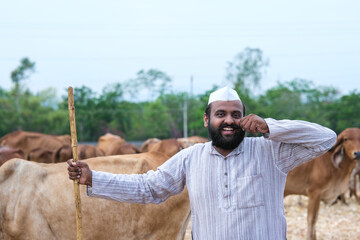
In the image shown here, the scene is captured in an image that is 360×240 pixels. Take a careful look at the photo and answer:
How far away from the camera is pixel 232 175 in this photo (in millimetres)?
2924

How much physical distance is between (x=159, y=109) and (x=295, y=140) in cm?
3402

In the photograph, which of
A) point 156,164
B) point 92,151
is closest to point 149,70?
point 92,151

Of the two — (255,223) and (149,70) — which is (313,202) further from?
(149,70)

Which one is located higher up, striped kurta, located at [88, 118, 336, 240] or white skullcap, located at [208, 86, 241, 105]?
white skullcap, located at [208, 86, 241, 105]

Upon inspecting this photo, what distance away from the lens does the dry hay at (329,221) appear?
8219 millimetres

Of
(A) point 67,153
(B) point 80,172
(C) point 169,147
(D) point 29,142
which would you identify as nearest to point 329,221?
(C) point 169,147

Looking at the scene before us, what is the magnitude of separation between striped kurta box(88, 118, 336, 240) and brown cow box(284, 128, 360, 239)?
17.0ft

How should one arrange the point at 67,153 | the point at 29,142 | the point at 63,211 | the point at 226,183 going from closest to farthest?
the point at 226,183
the point at 63,211
the point at 67,153
the point at 29,142

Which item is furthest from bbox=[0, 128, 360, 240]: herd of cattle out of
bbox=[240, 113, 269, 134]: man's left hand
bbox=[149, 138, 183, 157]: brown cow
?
bbox=[149, 138, 183, 157]: brown cow

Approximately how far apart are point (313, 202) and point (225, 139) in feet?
18.1

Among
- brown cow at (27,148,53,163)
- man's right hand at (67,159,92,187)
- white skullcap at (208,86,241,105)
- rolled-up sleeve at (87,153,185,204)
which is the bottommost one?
brown cow at (27,148,53,163)

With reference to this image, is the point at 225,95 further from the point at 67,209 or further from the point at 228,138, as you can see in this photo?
the point at 67,209

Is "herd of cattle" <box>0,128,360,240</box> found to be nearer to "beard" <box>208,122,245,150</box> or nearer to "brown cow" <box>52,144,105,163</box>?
"beard" <box>208,122,245,150</box>

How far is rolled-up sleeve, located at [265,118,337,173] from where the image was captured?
2.82 m
